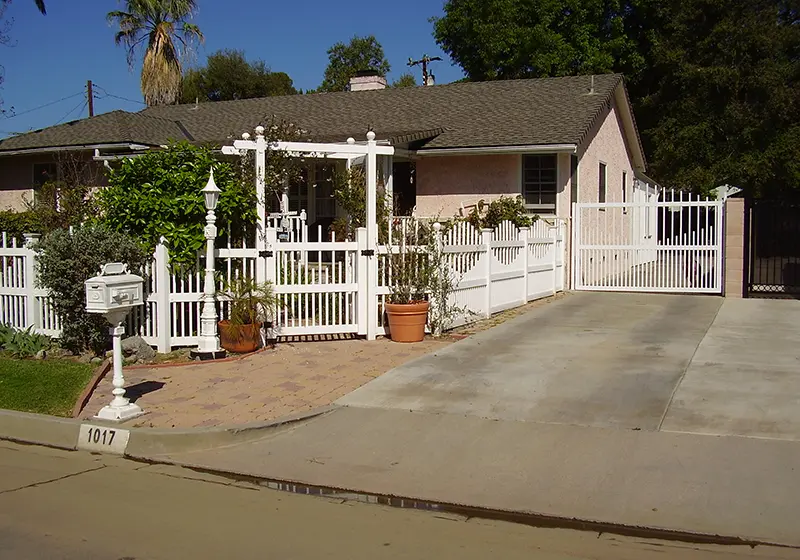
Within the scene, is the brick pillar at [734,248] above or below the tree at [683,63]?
below

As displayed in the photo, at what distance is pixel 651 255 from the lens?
1788cm

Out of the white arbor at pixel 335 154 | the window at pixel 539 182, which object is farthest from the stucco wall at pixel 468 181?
the white arbor at pixel 335 154

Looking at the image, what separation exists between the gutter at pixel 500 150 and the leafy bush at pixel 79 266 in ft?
28.7

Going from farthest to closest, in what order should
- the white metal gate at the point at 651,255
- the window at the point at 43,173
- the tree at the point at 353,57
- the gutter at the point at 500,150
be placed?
the tree at the point at 353,57 → the window at the point at 43,173 → the gutter at the point at 500,150 → the white metal gate at the point at 651,255

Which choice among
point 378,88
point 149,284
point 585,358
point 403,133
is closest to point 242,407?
point 149,284

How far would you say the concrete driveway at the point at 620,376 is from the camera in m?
7.42

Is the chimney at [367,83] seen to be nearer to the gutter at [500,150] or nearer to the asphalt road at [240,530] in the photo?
the gutter at [500,150]

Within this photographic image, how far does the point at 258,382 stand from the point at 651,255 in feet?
37.9

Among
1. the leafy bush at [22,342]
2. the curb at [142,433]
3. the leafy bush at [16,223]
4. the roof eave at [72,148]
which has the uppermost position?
the roof eave at [72,148]

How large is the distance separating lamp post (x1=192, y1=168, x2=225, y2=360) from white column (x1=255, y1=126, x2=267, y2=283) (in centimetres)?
87

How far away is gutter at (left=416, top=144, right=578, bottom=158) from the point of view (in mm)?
16672

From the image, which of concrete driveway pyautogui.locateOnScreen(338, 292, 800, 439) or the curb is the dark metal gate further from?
the curb

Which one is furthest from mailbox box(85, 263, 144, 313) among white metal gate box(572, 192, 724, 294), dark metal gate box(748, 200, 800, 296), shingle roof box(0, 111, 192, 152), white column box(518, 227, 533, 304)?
dark metal gate box(748, 200, 800, 296)

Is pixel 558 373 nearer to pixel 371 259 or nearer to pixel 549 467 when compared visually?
pixel 549 467
